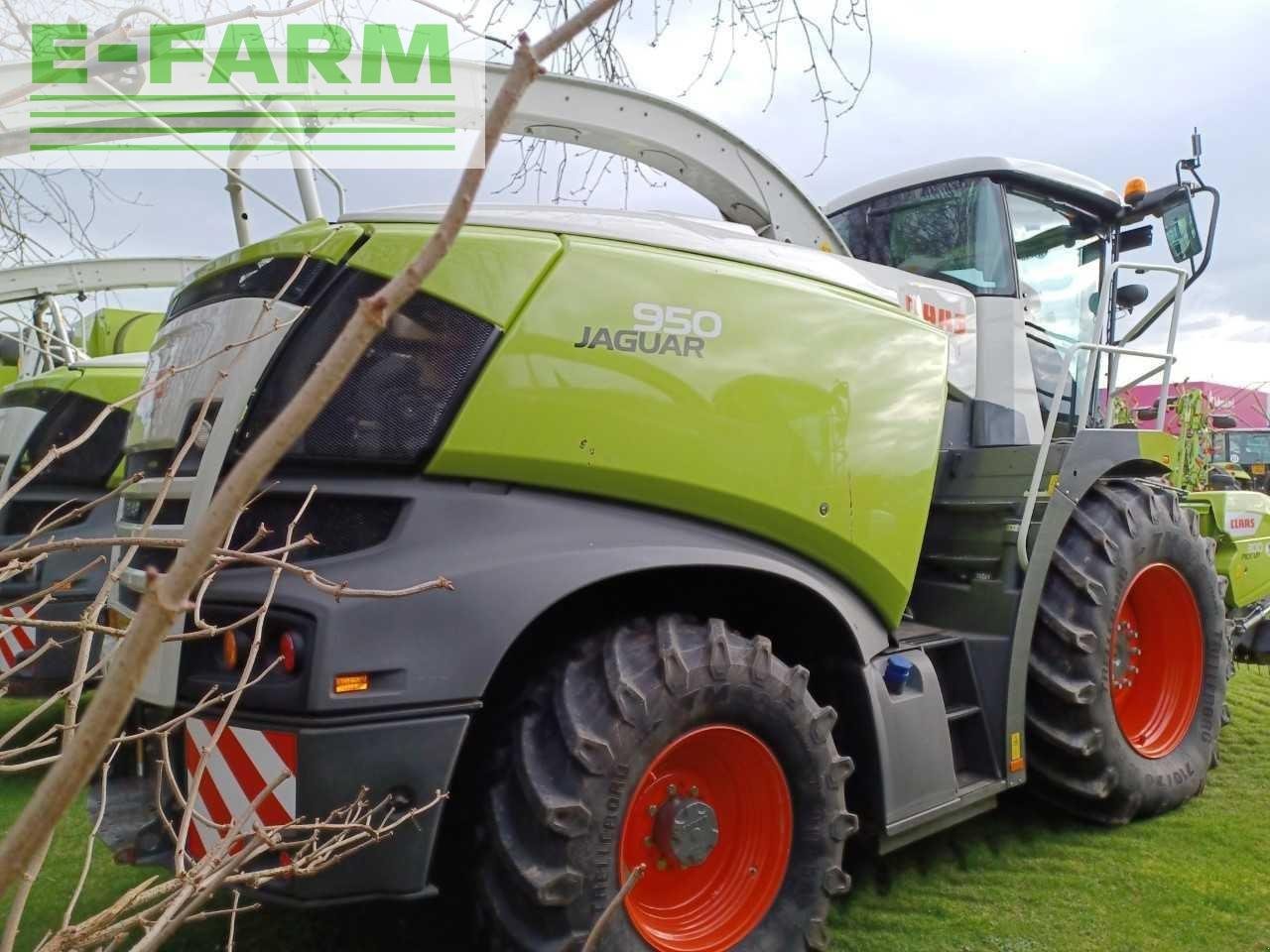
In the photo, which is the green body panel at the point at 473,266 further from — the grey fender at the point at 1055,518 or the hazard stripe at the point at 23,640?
the hazard stripe at the point at 23,640

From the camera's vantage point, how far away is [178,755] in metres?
2.15

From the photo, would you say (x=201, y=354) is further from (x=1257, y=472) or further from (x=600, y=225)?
(x=1257, y=472)

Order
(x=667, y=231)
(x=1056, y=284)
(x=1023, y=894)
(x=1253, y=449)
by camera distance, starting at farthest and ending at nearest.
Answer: (x=1253, y=449), (x=1056, y=284), (x=1023, y=894), (x=667, y=231)

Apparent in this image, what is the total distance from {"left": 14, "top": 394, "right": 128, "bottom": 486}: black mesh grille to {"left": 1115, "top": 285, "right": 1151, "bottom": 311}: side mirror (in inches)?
191

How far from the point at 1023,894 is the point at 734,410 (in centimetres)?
178

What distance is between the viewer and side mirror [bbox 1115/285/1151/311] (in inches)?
161

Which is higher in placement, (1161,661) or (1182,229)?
(1182,229)

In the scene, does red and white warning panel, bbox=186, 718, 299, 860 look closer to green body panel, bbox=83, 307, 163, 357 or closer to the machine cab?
the machine cab

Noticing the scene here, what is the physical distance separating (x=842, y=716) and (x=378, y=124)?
7.11 feet

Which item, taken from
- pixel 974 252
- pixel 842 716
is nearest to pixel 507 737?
pixel 842 716

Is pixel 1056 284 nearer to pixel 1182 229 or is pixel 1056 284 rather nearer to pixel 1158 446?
pixel 1182 229

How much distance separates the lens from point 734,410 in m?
2.36

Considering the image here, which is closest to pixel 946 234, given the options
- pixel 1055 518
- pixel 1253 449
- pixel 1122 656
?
pixel 1055 518

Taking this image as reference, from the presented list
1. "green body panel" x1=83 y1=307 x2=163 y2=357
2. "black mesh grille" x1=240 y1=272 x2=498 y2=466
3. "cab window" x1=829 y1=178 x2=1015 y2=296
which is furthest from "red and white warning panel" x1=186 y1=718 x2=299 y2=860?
"green body panel" x1=83 y1=307 x2=163 y2=357
